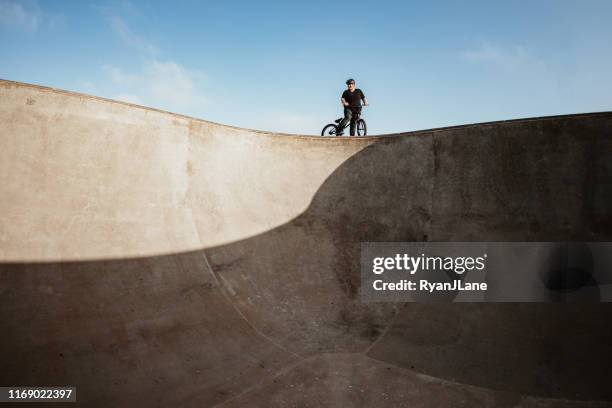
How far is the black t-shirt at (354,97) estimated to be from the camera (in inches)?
339

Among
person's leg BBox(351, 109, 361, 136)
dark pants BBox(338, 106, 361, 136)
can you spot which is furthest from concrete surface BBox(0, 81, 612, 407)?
person's leg BBox(351, 109, 361, 136)

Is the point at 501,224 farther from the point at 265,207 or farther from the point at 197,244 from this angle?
the point at 197,244

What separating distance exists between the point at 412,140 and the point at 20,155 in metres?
6.12

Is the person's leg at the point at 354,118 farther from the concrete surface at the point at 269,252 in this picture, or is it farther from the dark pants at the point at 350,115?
the concrete surface at the point at 269,252

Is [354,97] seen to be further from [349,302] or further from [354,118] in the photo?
[349,302]

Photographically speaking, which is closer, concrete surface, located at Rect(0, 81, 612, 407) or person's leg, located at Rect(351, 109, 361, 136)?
concrete surface, located at Rect(0, 81, 612, 407)

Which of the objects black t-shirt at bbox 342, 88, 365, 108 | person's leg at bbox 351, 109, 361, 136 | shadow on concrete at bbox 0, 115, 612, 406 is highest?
black t-shirt at bbox 342, 88, 365, 108

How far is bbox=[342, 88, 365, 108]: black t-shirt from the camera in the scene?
8602 mm

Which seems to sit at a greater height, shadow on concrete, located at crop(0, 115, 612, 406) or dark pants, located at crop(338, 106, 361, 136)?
dark pants, located at crop(338, 106, 361, 136)

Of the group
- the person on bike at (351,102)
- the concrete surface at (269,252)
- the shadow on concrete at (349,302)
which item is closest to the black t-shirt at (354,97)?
the person on bike at (351,102)

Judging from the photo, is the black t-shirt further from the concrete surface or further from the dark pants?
the concrete surface

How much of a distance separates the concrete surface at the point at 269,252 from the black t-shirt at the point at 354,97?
235 centimetres

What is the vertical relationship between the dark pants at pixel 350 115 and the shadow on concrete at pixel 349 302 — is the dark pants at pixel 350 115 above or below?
above

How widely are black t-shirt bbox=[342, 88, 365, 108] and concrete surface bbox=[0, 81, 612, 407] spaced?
2353mm
